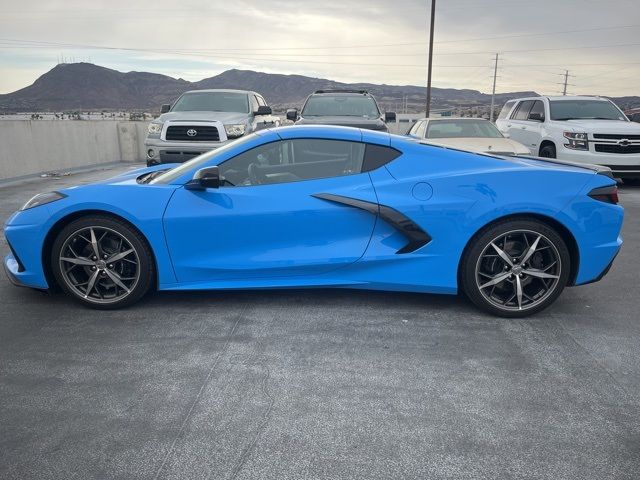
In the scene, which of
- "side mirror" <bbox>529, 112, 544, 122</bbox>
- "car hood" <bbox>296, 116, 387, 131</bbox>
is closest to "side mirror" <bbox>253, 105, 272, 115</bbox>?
"car hood" <bbox>296, 116, 387, 131</bbox>

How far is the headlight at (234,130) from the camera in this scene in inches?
387

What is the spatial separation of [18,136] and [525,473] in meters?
12.4

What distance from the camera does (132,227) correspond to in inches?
147

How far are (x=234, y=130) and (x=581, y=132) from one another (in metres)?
6.99

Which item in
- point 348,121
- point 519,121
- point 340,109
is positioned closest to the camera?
point 348,121

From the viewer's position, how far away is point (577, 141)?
33.5ft

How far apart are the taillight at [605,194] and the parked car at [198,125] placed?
7.14 m

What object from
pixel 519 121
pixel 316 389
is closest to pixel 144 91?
pixel 519 121

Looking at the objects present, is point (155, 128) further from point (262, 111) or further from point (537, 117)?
point (537, 117)

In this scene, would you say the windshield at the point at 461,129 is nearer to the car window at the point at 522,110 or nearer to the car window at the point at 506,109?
the car window at the point at 522,110

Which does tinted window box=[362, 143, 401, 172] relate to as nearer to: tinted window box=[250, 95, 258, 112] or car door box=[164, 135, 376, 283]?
car door box=[164, 135, 376, 283]

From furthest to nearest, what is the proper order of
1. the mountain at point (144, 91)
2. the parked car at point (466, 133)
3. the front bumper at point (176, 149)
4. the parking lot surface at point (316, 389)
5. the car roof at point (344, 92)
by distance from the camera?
the mountain at point (144, 91) → the car roof at point (344, 92) → the front bumper at point (176, 149) → the parked car at point (466, 133) → the parking lot surface at point (316, 389)

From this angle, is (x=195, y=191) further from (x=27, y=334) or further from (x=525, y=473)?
(x=525, y=473)

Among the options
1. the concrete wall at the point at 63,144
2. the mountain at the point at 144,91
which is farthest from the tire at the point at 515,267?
the mountain at the point at 144,91
